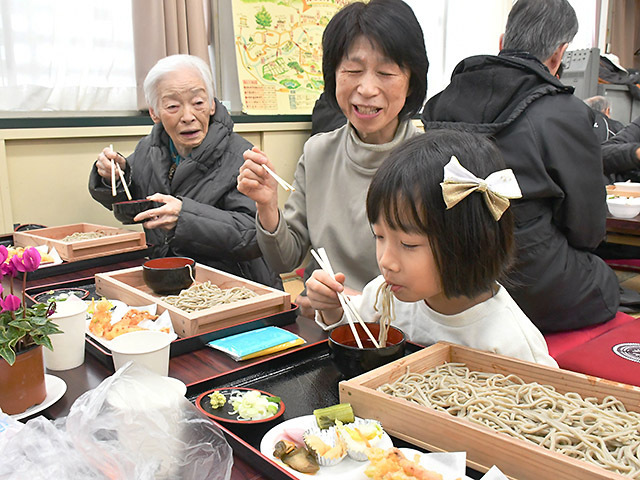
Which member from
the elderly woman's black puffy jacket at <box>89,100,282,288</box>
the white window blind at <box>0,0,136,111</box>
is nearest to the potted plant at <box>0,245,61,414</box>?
the elderly woman's black puffy jacket at <box>89,100,282,288</box>

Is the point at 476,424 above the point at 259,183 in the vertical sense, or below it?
below

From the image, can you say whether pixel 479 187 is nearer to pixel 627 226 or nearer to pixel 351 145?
pixel 351 145

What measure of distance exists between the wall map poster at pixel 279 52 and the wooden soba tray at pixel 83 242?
74.0 inches

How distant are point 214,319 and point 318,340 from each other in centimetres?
26

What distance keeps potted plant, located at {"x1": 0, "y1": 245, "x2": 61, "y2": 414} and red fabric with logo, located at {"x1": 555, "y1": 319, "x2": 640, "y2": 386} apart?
1.29 metres

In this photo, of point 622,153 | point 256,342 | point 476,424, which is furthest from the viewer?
point 622,153

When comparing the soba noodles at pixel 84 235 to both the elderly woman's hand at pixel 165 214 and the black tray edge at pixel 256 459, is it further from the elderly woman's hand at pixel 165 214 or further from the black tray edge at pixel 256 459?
the black tray edge at pixel 256 459

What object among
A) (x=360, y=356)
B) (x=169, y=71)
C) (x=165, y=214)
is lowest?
(x=360, y=356)

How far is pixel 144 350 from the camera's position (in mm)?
1019

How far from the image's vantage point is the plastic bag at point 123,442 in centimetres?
66

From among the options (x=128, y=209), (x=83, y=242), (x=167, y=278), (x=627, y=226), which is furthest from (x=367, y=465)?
(x=627, y=226)

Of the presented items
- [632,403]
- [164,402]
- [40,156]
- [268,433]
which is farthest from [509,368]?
[40,156]

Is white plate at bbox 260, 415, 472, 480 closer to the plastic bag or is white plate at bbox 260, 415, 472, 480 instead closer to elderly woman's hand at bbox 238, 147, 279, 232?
the plastic bag

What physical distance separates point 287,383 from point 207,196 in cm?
142
